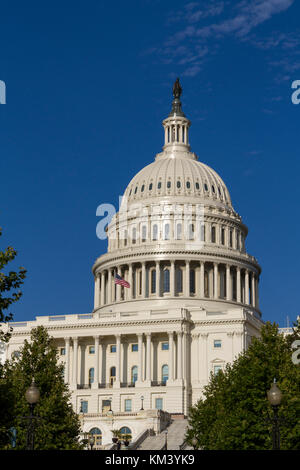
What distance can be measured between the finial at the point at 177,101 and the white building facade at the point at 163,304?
31 centimetres

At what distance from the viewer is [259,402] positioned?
206ft

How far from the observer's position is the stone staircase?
97750 millimetres

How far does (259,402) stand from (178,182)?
10404 centimetres

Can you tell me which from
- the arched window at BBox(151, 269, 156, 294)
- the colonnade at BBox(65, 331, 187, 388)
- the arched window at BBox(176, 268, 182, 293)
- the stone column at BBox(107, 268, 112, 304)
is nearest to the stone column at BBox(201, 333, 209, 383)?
the colonnade at BBox(65, 331, 187, 388)

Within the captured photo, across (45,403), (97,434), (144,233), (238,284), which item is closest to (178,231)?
(144,233)

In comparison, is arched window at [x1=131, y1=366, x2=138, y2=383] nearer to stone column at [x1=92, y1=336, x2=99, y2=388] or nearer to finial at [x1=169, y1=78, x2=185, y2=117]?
stone column at [x1=92, y1=336, x2=99, y2=388]

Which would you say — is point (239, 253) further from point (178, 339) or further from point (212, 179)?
point (178, 339)

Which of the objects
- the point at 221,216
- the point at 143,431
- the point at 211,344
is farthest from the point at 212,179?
the point at 143,431

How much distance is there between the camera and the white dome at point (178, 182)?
163875 mm

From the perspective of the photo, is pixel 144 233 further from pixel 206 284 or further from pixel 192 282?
pixel 206 284

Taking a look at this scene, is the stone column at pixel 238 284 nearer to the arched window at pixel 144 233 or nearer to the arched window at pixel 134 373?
the arched window at pixel 144 233

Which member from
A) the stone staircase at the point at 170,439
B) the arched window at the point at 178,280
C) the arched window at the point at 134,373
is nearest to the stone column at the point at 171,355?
the arched window at the point at 134,373

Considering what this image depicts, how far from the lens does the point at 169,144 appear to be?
576 feet

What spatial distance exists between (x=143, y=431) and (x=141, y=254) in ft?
181
